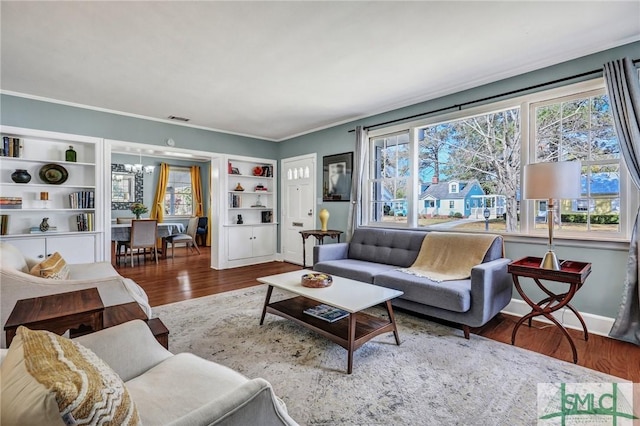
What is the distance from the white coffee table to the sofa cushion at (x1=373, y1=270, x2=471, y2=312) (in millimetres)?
407

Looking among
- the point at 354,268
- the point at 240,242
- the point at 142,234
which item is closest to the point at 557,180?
the point at 354,268

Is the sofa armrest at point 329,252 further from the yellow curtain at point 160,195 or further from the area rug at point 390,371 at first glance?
the yellow curtain at point 160,195

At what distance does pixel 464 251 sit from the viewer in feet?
10.7

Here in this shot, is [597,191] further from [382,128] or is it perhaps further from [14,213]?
[14,213]

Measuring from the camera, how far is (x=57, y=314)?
1.57 meters

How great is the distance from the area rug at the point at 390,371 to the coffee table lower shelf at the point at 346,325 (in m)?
0.17

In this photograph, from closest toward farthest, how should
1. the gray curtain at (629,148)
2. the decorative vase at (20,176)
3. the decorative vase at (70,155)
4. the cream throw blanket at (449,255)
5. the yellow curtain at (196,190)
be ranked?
the gray curtain at (629,148) → the cream throw blanket at (449,255) → the decorative vase at (20,176) → the decorative vase at (70,155) → the yellow curtain at (196,190)

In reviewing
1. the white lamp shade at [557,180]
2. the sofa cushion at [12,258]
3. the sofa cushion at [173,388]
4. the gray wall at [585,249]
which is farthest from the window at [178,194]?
the white lamp shade at [557,180]

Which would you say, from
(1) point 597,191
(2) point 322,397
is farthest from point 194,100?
(1) point 597,191

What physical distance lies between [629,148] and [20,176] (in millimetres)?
6483

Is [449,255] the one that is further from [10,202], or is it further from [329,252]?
[10,202]

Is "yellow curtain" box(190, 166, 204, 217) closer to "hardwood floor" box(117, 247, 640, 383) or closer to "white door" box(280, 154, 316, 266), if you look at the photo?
"hardwood floor" box(117, 247, 640, 383)

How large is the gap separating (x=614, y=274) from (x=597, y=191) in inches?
29.8

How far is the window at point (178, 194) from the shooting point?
857 centimetres
